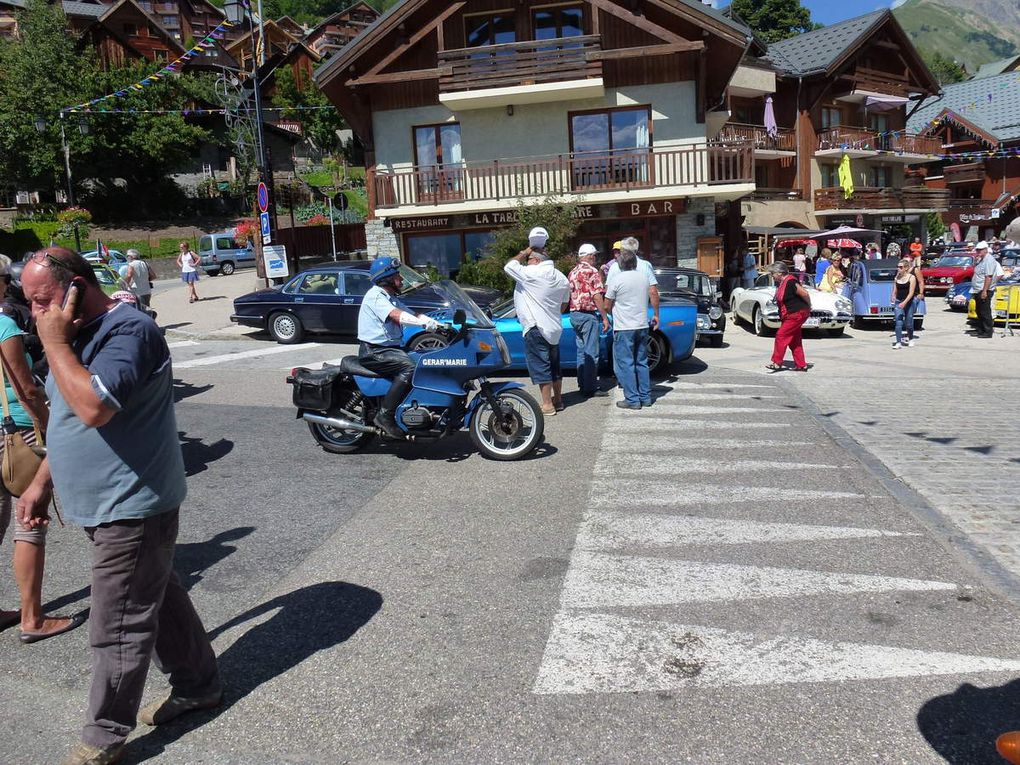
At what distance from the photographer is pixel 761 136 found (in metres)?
35.5

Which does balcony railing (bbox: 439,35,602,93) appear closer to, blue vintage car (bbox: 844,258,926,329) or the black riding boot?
blue vintage car (bbox: 844,258,926,329)

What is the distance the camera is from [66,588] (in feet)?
15.2

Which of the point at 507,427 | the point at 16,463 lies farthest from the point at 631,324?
the point at 16,463

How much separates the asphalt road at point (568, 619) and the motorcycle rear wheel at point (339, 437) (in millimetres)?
355

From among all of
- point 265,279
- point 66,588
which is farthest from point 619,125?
point 66,588

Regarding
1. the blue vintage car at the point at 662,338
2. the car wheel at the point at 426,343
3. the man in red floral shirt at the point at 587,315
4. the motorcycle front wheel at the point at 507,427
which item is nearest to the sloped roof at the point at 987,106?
the blue vintage car at the point at 662,338

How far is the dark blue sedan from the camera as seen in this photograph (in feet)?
48.4

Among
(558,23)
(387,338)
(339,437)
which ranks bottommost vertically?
(339,437)

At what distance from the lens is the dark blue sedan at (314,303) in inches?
581

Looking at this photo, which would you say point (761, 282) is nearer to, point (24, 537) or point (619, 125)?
point (619, 125)

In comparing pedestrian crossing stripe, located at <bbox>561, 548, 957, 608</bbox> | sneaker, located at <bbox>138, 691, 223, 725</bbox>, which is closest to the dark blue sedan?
pedestrian crossing stripe, located at <bbox>561, 548, 957, 608</bbox>

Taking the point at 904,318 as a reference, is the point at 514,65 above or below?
A: above

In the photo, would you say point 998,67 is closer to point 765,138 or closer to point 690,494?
point 765,138

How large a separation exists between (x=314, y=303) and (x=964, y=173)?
172 ft
